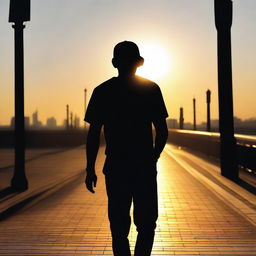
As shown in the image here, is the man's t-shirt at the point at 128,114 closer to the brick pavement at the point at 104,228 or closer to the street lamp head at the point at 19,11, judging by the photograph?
the brick pavement at the point at 104,228

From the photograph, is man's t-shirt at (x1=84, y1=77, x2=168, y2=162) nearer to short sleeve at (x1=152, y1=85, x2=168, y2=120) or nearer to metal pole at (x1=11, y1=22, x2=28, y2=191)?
short sleeve at (x1=152, y1=85, x2=168, y2=120)

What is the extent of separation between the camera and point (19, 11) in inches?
411

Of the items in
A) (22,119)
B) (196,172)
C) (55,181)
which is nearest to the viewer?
(22,119)

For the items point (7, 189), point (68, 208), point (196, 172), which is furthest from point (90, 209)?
point (196, 172)

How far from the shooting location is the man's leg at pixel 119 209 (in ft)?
12.1

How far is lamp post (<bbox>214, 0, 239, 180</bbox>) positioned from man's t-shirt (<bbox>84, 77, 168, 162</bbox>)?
9154 millimetres

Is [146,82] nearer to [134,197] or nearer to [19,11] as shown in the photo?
[134,197]

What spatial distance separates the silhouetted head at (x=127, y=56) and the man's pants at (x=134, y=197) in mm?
843

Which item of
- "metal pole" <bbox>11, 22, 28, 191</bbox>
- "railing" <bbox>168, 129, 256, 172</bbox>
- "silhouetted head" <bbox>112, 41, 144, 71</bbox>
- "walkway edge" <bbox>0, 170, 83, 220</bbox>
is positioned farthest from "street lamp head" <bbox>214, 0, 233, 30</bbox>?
"silhouetted head" <bbox>112, 41, 144, 71</bbox>

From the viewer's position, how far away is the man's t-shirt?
12.0 ft

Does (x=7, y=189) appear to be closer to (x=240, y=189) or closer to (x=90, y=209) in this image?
(x=90, y=209)

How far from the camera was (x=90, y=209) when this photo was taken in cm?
814

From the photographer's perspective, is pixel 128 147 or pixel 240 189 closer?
pixel 128 147

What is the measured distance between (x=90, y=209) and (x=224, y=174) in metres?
5.66
